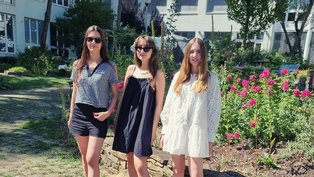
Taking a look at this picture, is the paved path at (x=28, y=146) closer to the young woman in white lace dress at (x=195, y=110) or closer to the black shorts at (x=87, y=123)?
the black shorts at (x=87, y=123)

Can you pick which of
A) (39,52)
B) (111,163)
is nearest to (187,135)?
(111,163)

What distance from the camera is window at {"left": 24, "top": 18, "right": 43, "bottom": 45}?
2128 centimetres

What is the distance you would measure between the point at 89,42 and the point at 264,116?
2.71 meters

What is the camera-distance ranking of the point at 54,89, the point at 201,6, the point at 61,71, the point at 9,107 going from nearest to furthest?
the point at 9,107 < the point at 54,89 < the point at 61,71 < the point at 201,6

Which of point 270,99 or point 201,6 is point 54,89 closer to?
point 270,99

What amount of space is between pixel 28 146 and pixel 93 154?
2.66m

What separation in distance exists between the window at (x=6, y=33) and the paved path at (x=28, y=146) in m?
12.6

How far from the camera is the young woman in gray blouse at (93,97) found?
9.74 ft

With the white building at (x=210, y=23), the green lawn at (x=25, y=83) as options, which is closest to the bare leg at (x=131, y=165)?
the green lawn at (x=25, y=83)

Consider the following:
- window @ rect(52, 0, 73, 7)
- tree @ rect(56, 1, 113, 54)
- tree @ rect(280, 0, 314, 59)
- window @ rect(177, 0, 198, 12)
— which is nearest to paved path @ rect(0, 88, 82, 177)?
tree @ rect(56, 1, 113, 54)

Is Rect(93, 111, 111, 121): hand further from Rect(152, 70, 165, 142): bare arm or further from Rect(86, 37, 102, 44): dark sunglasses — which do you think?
Rect(86, 37, 102, 44): dark sunglasses

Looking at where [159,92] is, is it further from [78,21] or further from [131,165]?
[78,21]

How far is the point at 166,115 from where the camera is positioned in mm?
2965

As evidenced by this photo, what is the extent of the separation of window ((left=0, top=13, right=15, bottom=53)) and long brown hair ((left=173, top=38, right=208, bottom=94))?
1944 cm
